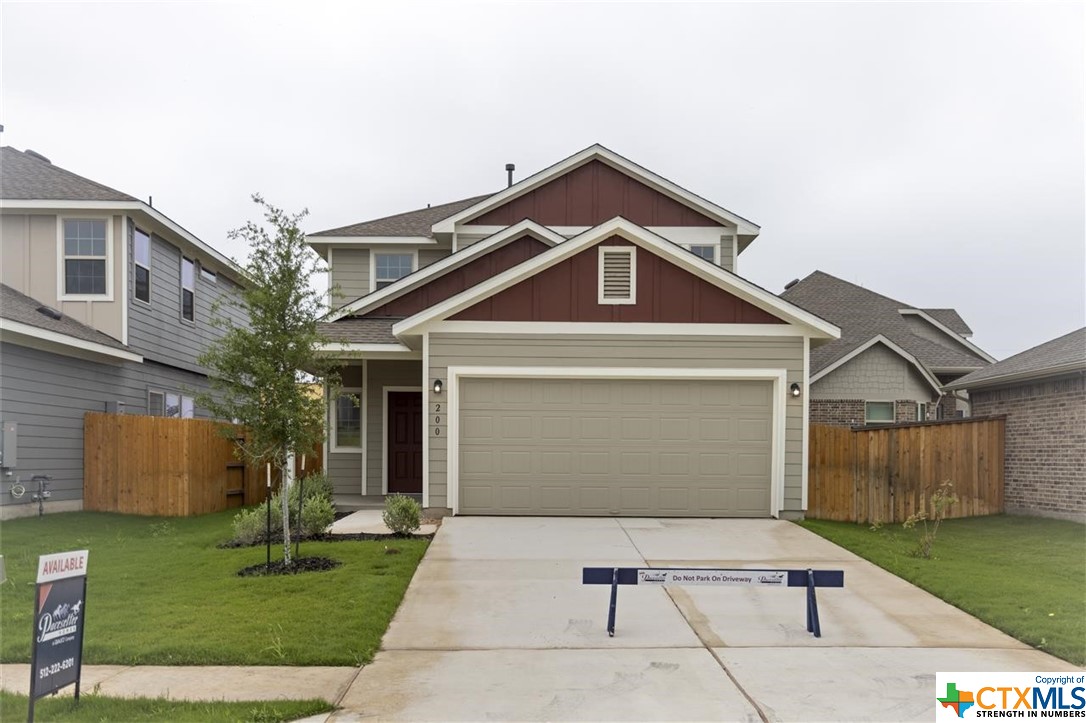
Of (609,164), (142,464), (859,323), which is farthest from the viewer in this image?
(859,323)

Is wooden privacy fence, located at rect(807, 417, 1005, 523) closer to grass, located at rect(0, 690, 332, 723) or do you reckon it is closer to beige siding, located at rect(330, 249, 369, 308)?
grass, located at rect(0, 690, 332, 723)

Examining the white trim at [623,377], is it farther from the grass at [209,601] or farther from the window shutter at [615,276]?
the grass at [209,601]

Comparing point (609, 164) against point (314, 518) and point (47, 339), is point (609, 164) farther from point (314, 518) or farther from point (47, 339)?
point (47, 339)

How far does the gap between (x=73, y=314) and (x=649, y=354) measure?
38.1 feet

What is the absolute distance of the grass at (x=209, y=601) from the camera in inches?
226

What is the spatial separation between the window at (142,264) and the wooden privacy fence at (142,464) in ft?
10.5

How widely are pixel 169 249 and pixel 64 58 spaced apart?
5249 millimetres

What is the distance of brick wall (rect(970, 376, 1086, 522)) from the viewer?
1249 cm

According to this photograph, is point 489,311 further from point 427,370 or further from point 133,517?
point 133,517

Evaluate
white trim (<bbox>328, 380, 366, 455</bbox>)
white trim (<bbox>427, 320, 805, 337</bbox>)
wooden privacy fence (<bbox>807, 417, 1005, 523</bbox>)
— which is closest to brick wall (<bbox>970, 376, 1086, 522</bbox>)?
wooden privacy fence (<bbox>807, 417, 1005, 523</bbox>)

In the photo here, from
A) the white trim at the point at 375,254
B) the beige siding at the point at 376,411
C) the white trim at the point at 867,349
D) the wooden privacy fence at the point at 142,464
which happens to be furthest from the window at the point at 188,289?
the white trim at the point at 867,349

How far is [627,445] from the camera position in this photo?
485 inches

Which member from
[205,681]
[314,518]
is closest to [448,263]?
[314,518]

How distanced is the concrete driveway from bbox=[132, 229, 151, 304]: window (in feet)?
34.5
